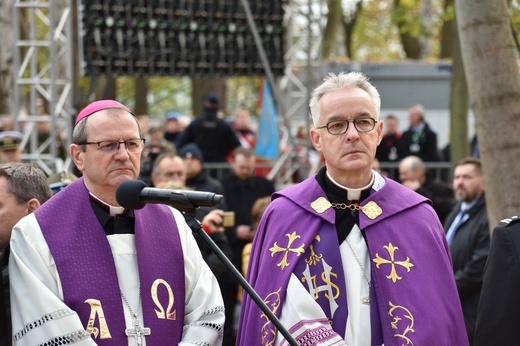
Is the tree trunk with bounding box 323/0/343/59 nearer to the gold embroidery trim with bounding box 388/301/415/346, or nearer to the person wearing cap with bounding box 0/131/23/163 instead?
the person wearing cap with bounding box 0/131/23/163

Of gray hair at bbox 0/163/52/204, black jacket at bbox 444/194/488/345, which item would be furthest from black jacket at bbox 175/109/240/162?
gray hair at bbox 0/163/52/204

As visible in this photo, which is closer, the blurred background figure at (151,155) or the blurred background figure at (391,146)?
the blurred background figure at (151,155)

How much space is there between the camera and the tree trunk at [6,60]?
1962cm

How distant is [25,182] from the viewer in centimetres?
541

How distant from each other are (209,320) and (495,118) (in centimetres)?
308

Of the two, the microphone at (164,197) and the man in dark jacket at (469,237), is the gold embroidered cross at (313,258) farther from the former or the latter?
the man in dark jacket at (469,237)

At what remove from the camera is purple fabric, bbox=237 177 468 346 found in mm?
4898

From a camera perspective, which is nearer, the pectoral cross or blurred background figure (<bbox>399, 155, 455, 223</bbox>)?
the pectoral cross

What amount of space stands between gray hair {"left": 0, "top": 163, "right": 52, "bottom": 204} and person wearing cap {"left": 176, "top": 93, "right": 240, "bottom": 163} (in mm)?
8883

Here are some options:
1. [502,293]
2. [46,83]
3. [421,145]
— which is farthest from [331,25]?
[502,293]

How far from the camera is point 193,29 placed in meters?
14.3

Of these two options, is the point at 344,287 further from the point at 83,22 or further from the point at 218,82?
the point at 218,82

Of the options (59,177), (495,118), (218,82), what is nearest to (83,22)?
(59,177)

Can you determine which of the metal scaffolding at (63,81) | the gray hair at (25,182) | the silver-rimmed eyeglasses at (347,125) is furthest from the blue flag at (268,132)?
the silver-rimmed eyeglasses at (347,125)
